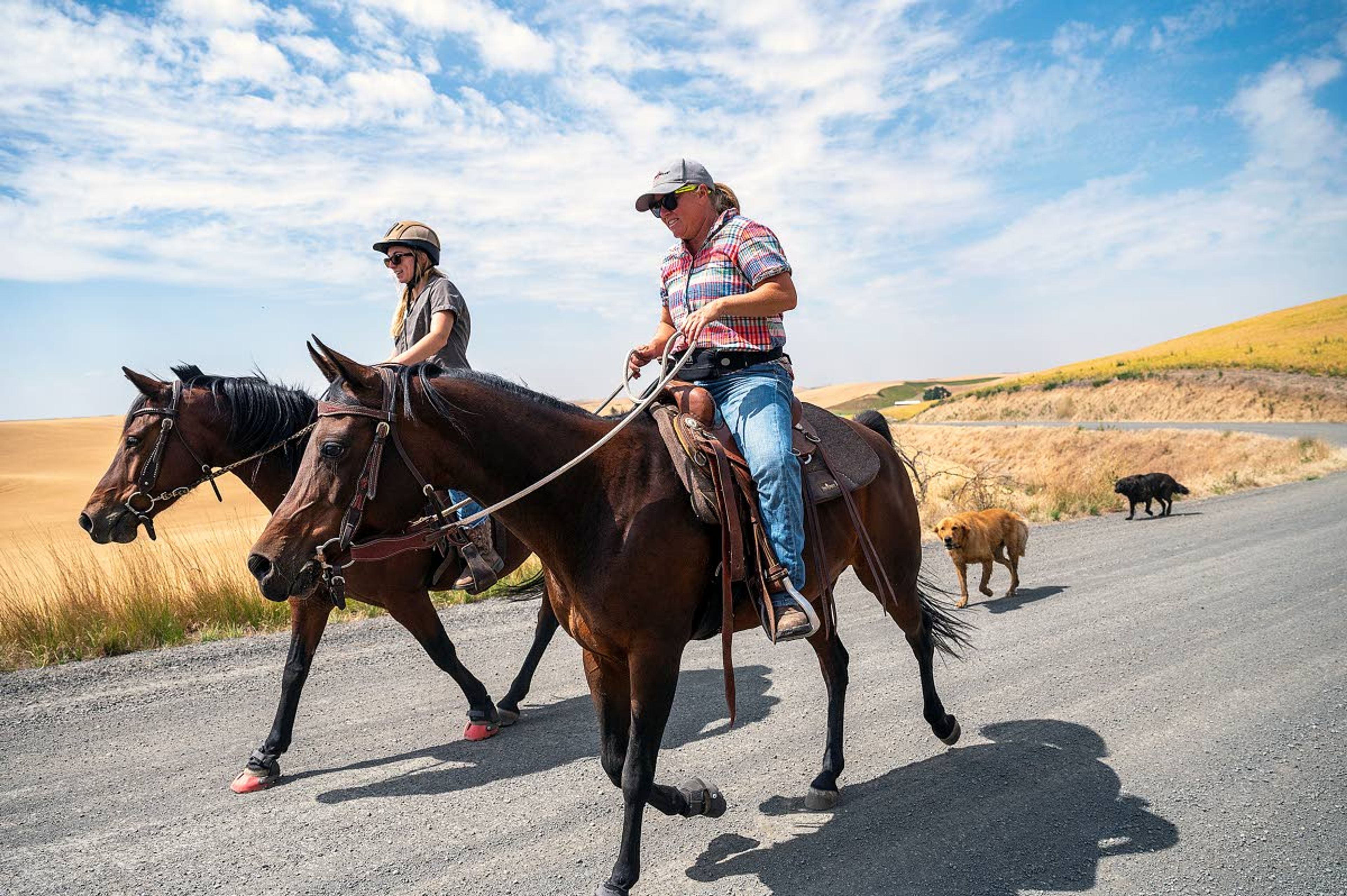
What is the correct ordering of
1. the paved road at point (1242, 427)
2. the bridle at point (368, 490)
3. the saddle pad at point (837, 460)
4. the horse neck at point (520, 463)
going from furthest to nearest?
the paved road at point (1242, 427)
the saddle pad at point (837, 460)
the horse neck at point (520, 463)
the bridle at point (368, 490)

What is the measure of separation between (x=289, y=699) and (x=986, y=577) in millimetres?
6924

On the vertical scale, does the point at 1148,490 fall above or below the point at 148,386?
below

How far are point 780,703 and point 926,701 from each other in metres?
1.25

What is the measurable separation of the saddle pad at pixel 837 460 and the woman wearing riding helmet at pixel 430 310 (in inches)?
82.7

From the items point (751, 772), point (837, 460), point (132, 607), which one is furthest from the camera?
point (132, 607)

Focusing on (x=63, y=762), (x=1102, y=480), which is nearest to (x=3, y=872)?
(x=63, y=762)

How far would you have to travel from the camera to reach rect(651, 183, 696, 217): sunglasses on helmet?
3754mm

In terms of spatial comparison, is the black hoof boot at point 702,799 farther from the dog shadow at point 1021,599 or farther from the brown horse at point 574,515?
the dog shadow at point 1021,599

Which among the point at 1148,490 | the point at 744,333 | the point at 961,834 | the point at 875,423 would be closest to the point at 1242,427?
the point at 1148,490

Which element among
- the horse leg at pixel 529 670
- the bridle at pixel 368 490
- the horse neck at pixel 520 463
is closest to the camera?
the bridle at pixel 368 490

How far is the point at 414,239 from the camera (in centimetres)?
533

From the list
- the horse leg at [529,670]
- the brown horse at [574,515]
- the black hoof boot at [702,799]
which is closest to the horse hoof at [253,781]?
the horse leg at [529,670]

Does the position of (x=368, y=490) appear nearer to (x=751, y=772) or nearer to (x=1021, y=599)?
(x=751, y=772)

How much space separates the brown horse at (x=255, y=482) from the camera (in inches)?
184
